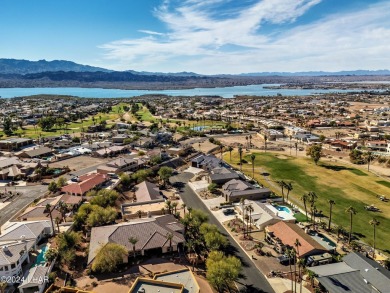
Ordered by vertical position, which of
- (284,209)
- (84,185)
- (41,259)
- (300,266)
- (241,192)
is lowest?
(284,209)

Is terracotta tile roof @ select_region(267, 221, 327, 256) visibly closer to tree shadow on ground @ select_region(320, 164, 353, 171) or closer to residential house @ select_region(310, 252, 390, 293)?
residential house @ select_region(310, 252, 390, 293)

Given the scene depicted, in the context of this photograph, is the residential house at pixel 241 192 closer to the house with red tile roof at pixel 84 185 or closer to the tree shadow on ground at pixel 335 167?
the house with red tile roof at pixel 84 185

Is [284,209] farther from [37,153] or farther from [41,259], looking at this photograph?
[37,153]

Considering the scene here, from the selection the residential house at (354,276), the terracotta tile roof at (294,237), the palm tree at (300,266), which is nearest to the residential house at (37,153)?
the terracotta tile roof at (294,237)

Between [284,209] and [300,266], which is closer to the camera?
[300,266]

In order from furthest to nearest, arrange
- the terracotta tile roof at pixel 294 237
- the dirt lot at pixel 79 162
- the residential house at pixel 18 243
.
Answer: the dirt lot at pixel 79 162 < the terracotta tile roof at pixel 294 237 < the residential house at pixel 18 243

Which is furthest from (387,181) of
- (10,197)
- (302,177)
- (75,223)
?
(10,197)

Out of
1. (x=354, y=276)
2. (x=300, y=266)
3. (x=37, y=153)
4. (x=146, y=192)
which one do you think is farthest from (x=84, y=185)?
(x=354, y=276)

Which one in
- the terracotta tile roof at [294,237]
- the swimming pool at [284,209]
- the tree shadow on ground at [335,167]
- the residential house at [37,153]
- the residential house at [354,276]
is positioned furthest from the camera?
the residential house at [37,153]
